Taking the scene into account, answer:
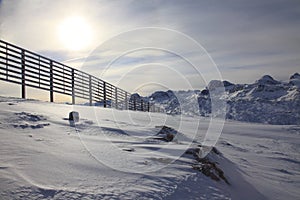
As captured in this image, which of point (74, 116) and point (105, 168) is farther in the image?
point (74, 116)

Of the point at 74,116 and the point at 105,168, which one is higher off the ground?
the point at 74,116

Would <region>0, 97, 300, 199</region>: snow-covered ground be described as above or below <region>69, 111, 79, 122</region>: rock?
below

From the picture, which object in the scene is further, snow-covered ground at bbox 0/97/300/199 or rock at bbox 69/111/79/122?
rock at bbox 69/111/79/122

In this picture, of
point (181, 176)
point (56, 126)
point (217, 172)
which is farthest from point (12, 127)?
point (217, 172)

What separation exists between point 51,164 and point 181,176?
5.31 ft

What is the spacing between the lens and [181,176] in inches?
140

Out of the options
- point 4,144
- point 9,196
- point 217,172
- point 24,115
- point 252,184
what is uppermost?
point 24,115

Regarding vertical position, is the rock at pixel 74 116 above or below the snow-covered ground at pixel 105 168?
above

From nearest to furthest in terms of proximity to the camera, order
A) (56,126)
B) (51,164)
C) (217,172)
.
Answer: (51,164) → (217,172) → (56,126)

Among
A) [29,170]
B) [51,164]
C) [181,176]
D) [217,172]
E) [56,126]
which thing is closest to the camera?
[29,170]

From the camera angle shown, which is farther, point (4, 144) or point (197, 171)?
point (197, 171)

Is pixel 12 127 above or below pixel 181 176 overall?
above

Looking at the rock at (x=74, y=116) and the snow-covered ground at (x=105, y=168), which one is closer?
the snow-covered ground at (x=105, y=168)

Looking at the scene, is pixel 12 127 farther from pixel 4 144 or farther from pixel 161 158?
pixel 161 158
